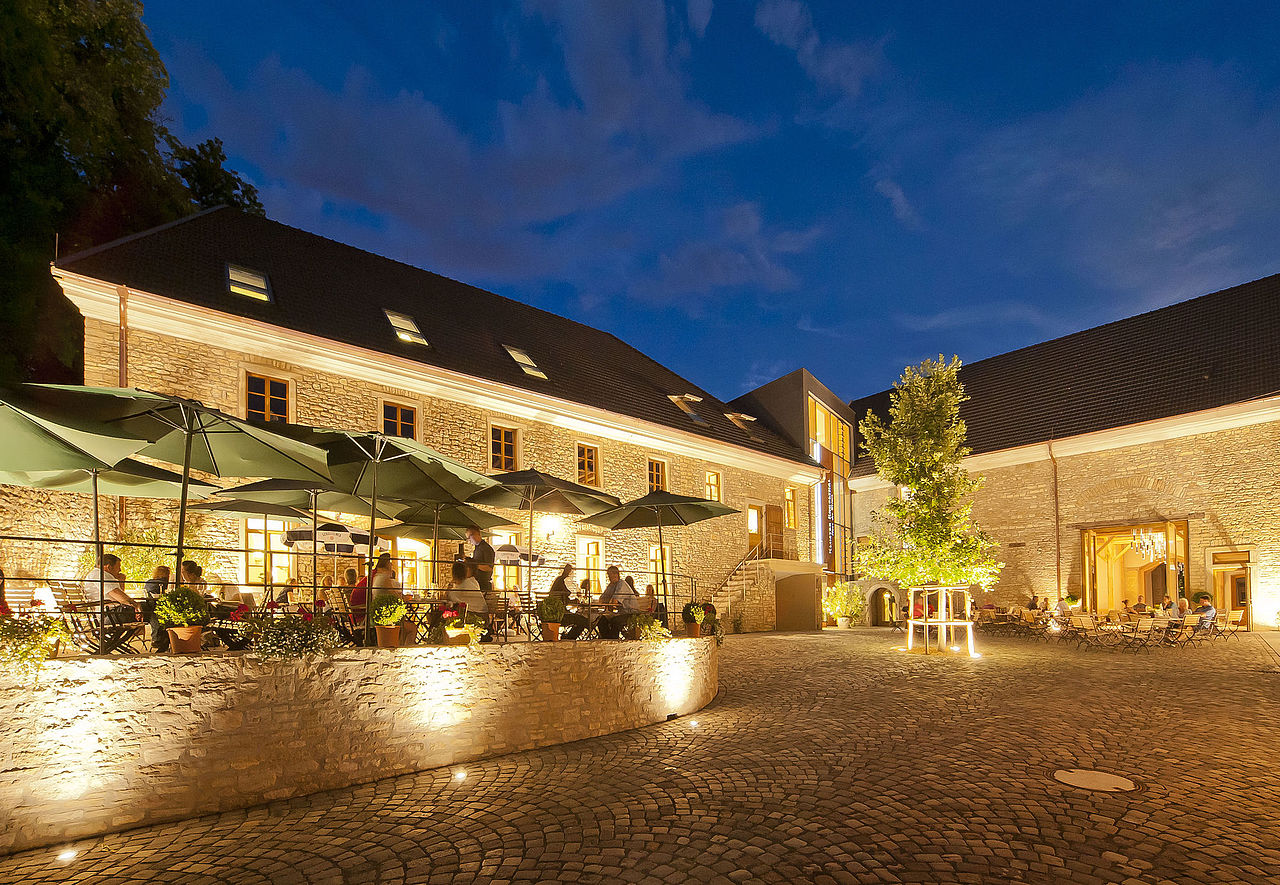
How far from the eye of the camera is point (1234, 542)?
2156 cm

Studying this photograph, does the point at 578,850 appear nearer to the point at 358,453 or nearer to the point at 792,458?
the point at 358,453

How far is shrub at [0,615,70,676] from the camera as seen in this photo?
5598 mm

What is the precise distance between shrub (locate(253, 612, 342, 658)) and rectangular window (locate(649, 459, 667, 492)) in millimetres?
14827

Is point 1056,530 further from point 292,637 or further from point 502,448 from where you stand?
point 292,637

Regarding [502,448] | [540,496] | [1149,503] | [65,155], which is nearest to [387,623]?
[540,496]

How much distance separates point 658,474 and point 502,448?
5709 mm

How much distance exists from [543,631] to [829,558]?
22.5 metres

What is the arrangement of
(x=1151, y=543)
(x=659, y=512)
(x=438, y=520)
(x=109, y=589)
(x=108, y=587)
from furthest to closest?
1. (x=1151, y=543)
2. (x=659, y=512)
3. (x=438, y=520)
4. (x=108, y=587)
5. (x=109, y=589)

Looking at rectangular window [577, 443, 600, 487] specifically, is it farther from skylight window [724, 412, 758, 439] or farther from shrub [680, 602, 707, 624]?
shrub [680, 602, 707, 624]

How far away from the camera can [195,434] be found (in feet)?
26.2

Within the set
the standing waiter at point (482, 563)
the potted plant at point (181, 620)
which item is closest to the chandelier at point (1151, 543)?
the standing waiter at point (482, 563)

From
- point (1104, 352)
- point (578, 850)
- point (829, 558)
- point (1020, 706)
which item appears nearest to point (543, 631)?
point (578, 850)

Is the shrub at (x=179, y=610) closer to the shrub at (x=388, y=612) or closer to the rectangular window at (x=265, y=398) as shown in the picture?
the shrub at (x=388, y=612)

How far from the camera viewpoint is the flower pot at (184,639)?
21.0ft
